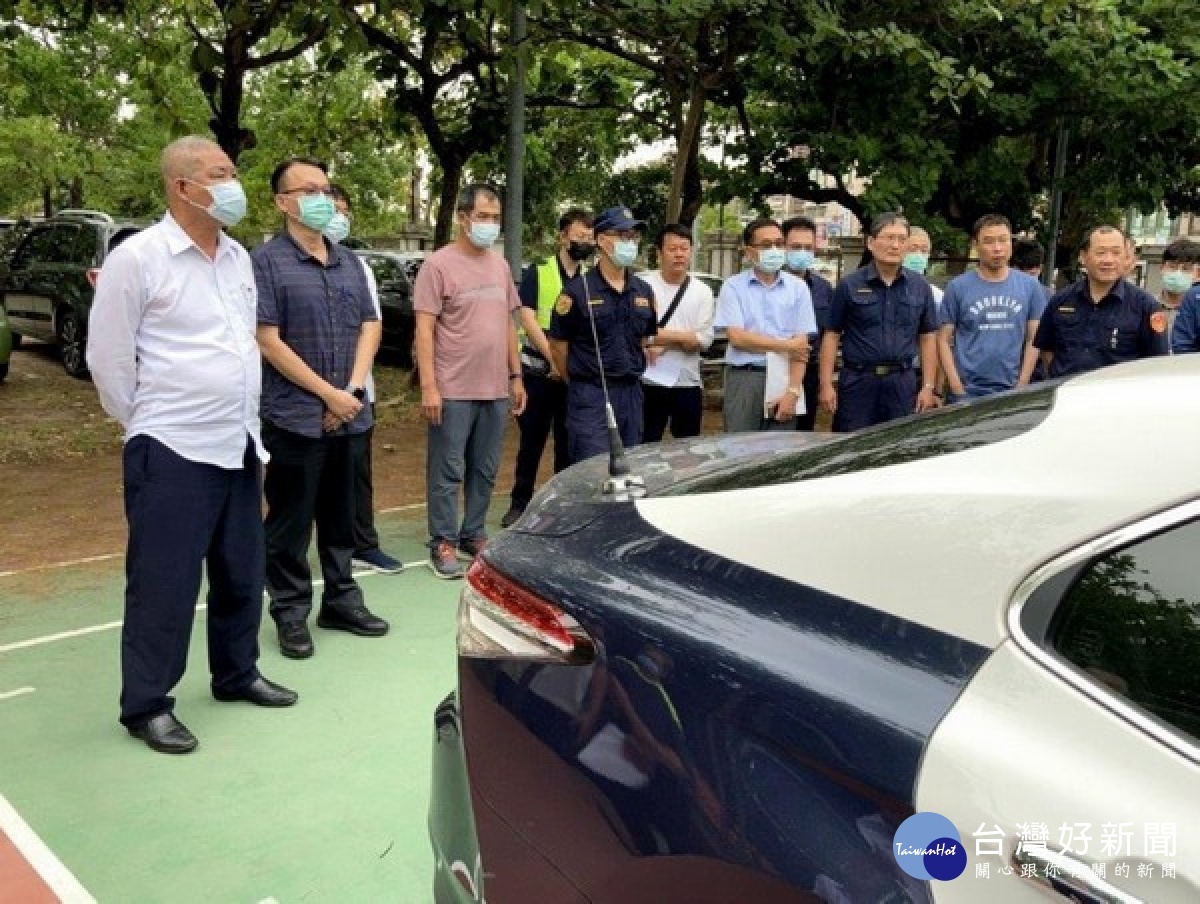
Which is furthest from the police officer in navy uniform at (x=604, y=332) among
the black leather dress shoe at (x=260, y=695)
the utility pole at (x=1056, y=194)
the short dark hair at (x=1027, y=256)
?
the utility pole at (x=1056, y=194)

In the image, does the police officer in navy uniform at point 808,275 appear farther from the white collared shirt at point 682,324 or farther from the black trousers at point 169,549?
the black trousers at point 169,549

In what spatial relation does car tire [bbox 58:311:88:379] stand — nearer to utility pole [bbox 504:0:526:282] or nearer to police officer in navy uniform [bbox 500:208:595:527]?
utility pole [bbox 504:0:526:282]

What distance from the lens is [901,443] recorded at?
182 centimetres

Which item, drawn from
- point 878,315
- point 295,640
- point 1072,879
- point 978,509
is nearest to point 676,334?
point 878,315

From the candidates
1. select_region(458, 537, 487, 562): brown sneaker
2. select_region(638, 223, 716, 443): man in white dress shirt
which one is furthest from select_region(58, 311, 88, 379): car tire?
select_region(638, 223, 716, 443): man in white dress shirt

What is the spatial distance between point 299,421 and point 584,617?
2.49 meters

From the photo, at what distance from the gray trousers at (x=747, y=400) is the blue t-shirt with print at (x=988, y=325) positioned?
0.95 meters

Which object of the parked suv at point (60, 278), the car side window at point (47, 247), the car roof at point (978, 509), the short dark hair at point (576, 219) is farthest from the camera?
the car side window at point (47, 247)

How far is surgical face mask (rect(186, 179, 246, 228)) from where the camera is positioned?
3.16 metres

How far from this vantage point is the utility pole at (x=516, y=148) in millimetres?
6880

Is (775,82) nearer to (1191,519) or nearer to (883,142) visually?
(883,142)

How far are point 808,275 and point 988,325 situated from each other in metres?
1.27

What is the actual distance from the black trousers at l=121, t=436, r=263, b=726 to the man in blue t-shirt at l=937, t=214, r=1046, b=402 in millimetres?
3685

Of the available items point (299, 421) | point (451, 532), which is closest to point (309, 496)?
point (299, 421)
